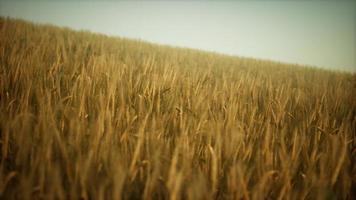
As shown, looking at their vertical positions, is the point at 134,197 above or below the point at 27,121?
below

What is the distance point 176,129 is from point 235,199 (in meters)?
0.34

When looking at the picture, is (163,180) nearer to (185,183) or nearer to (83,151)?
(185,183)

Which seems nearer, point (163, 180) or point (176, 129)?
point (163, 180)

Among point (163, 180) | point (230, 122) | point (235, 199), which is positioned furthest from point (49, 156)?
point (230, 122)

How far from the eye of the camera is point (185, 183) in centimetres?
46

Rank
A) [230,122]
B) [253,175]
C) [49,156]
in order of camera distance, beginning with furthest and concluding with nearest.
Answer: [230,122], [253,175], [49,156]

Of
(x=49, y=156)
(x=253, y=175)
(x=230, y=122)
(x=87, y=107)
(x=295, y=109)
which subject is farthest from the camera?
(x=295, y=109)

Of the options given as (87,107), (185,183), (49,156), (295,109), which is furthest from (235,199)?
(295,109)

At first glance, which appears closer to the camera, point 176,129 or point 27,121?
point 27,121

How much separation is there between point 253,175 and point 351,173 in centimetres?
28

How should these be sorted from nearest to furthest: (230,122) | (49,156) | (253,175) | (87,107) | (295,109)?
(49,156) → (253,175) → (230,122) → (87,107) → (295,109)

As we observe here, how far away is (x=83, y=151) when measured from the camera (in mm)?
529

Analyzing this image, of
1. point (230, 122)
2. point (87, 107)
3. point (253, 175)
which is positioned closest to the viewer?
point (253, 175)

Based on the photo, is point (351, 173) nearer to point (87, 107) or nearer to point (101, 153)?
point (101, 153)
